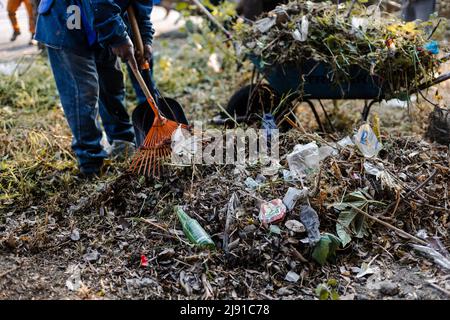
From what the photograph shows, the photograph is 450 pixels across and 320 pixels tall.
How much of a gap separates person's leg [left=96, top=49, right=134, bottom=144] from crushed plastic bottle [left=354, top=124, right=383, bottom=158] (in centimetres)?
187

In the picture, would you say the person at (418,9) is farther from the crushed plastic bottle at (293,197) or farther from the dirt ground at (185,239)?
the crushed plastic bottle at (293,197)

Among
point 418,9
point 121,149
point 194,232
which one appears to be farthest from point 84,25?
point 418,9

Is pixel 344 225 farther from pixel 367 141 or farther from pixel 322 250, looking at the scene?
pixel 367 141

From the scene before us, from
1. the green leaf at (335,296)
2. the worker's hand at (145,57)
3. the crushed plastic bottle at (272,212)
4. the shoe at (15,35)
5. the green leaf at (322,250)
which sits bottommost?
the green leaf at (335,296)

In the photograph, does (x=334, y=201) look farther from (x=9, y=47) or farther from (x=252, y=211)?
(x=9, y=47)

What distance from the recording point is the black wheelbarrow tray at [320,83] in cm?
363

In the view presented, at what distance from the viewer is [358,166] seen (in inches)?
124

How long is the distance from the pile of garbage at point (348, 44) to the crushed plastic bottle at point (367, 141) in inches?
18.0

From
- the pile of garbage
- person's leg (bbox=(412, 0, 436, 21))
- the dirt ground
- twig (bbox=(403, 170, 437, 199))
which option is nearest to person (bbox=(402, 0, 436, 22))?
person's leg (bbox=(412, 0, 436, 21))

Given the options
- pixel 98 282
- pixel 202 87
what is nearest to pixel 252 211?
pixel 98 282

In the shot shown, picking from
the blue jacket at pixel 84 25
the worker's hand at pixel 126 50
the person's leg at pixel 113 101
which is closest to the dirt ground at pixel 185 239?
the person's leg at pixel 113 101

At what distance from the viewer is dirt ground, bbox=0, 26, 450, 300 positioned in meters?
2.57

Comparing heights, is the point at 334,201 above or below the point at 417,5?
below
